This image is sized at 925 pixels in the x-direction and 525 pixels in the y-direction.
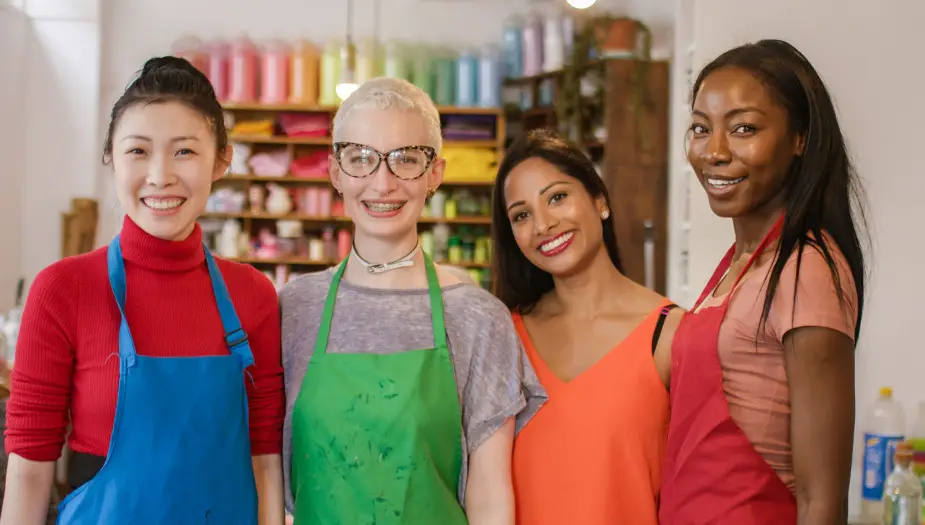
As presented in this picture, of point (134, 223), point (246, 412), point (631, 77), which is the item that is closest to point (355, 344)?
point (246, 412)

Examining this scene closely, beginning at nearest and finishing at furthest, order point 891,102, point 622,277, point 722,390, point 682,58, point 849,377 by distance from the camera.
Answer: point 849,377, point 722,390, point 622,277, point 891,102, point 682,58

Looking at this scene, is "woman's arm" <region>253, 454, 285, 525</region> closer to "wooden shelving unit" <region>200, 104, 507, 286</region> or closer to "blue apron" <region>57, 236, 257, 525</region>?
"blue apron" <region>57, 236, 257, 525</region>

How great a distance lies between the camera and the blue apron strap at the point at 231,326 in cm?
173

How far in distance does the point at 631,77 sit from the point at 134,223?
17.1 ft

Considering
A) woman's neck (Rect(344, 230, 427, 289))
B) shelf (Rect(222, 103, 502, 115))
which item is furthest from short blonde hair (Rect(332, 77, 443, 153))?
shelf (Rect(222, 103, 502, 115))

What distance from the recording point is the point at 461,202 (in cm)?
749

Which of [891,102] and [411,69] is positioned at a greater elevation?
[411,69]

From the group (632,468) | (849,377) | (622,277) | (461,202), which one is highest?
(461,202)

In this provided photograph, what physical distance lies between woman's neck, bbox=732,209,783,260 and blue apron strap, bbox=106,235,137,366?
1185mm

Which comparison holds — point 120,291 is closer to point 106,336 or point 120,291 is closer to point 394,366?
point 106,336

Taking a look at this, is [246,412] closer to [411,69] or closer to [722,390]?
[722,390]

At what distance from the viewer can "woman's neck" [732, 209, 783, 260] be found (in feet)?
5.84

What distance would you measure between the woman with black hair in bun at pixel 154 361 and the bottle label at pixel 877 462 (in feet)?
6.90

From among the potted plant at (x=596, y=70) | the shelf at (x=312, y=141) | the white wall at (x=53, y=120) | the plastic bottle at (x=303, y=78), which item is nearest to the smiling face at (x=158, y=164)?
the potted plant at (x=596, y=70)
